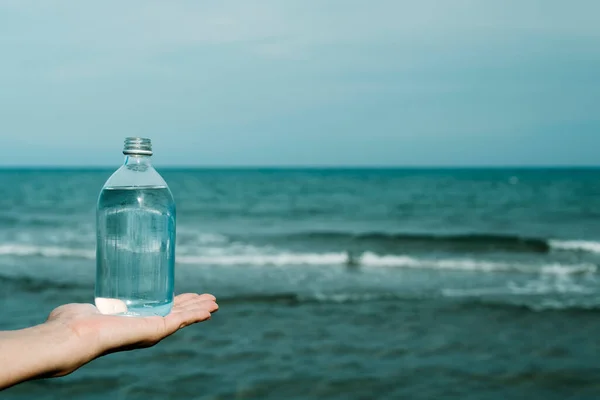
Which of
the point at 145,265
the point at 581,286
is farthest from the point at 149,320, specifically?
the point at 581,286

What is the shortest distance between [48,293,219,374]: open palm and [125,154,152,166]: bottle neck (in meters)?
0.68

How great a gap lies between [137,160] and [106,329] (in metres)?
0.87

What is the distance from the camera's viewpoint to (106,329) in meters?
2.27

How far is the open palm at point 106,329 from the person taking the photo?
7.26ft

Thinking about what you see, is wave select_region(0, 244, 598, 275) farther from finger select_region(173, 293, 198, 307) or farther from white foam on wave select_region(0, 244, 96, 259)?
finger select_region(173, 293, 198, 307)

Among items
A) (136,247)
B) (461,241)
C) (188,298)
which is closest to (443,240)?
(461,241)

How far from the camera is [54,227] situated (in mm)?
21406

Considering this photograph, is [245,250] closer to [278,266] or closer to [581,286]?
[278,266]

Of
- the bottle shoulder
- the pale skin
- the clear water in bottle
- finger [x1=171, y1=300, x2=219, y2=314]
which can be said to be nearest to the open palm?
the pale skin

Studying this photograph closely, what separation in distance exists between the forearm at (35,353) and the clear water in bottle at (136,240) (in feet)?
2.17

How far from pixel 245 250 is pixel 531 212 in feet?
55.8

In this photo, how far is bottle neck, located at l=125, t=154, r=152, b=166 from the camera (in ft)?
9.23

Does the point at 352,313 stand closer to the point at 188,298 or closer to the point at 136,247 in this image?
the point at 136,247

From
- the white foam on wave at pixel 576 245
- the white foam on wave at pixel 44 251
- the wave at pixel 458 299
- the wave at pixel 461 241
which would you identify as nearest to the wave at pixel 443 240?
the wave at pixel 461 241
